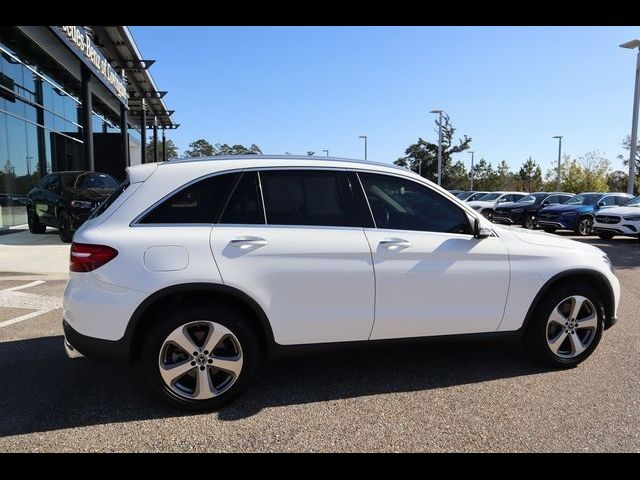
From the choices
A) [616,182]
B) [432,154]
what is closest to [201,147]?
[432,154]

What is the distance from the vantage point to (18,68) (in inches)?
609

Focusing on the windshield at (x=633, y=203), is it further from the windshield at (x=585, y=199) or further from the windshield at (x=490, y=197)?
the windshield at (x=490, y=197)

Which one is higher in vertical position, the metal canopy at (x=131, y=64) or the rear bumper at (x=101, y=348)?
the metal canopy at (x=131, y=64)

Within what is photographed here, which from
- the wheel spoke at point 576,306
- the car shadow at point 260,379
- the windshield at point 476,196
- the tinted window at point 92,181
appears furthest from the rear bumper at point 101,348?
the windshield at point 476,196

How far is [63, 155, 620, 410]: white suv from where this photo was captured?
10.5 feet

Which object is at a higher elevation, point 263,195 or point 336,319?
point 263,195

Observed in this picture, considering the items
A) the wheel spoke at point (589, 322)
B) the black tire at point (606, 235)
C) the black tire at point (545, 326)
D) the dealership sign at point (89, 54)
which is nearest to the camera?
the black tire at point (545, 326)

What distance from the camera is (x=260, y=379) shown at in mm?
3910

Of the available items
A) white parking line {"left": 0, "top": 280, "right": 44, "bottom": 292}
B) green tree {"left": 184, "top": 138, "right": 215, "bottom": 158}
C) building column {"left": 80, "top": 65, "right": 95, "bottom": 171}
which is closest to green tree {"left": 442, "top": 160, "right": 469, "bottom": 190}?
green tree {"left": 184, "top": 138, "right": 215, "bottom": 158}

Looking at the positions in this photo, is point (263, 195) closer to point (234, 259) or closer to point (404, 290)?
point (234, 259)

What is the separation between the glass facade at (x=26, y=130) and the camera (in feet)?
47.4
